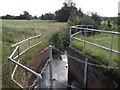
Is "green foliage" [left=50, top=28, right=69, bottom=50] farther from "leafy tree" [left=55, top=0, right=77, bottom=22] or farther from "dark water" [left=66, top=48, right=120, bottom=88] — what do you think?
"leafy tree" [left=55, top=0, right=77, bottom=22]

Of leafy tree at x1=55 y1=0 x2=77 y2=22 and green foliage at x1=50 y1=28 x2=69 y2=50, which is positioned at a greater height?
leafy tree at x1=55 y1=0 x2=77 y2=22

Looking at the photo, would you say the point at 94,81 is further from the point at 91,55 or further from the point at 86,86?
the point at 91,55

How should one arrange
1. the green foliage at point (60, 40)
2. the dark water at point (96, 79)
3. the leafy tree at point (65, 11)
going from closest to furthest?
the dark water at point (96, 79), the green foliage at point (60, 40), the leafy tree at point (65, 11)

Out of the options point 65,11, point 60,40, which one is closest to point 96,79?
point 60,40

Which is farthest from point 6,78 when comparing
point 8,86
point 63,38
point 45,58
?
point 63,38

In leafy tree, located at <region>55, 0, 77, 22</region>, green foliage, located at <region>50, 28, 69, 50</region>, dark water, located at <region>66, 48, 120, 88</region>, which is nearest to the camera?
dark water, located at <region>66, 48, 120, 88</region>

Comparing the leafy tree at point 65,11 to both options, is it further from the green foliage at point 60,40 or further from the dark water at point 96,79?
the dark water at point 96,79

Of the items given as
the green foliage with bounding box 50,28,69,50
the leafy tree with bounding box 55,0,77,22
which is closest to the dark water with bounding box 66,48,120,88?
the green foliage with bounding box 50,28,69,50

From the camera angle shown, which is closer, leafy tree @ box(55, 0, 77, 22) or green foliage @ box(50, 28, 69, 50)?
green foliage @ box(50, 28, 69, 50)

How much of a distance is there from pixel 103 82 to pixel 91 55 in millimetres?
1253

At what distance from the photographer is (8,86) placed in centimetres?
397

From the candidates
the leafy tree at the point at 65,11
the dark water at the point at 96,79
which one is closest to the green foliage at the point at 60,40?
the dark water at the point at 96,79

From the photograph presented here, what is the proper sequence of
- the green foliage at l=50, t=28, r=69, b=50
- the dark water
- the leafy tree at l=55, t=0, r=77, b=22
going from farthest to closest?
the leafy tree at l=55, t=0, r=77, b=22
the green foliage at l=50, t=28, r=69, b=50
the dark water

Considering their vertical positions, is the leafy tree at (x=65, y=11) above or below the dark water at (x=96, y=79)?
above
